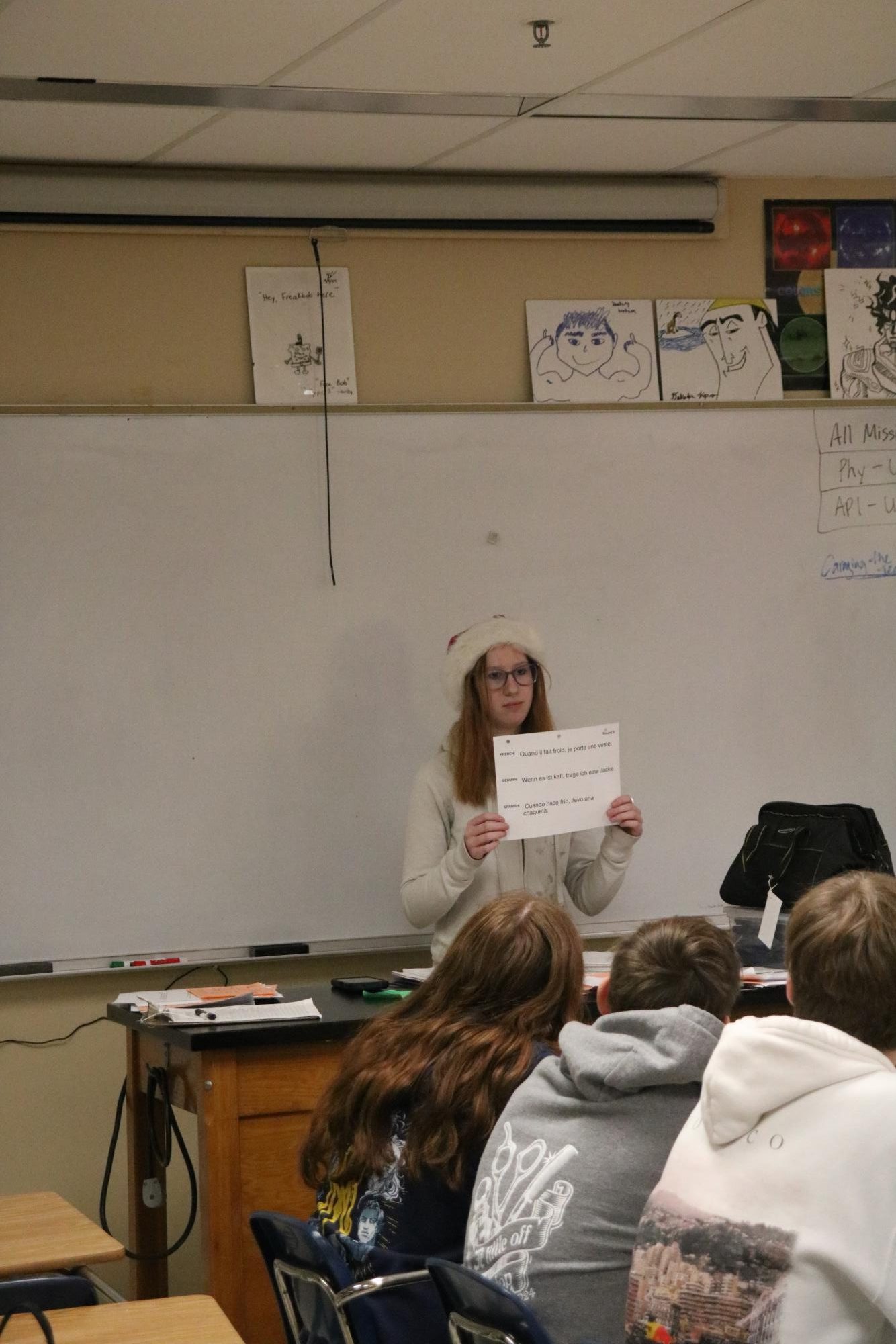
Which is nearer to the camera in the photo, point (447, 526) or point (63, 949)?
point (63, 949)

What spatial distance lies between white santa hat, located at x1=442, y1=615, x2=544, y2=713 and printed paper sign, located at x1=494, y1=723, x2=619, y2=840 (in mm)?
357

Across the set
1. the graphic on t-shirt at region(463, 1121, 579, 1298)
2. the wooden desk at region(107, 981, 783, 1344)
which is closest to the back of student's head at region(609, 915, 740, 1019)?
the graphic on t-shirt at region(463, 1121, 579, 1298)

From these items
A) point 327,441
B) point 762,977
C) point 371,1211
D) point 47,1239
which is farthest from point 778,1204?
point 327,441

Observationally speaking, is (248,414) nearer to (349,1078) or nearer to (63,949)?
(63,949)

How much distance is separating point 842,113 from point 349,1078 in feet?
9.79

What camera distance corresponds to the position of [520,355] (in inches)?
177

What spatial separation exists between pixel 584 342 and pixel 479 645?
3.75 ft

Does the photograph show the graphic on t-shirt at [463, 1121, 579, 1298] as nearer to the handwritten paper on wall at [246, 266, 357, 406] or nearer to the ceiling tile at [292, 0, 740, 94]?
the ceiling tile at [292, 0, 740, 94]

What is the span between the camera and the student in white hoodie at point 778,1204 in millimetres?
1482

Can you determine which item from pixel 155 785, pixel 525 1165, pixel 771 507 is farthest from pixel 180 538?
pixel 525 1165

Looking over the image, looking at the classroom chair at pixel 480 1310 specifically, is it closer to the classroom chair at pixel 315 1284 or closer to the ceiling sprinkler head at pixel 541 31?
the classroom chair at pixel 315 1284

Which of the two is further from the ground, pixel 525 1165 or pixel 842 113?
pixel 842 113

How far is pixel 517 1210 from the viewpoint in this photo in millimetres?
1939

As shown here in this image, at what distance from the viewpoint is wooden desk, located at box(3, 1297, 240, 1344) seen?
1.84 meters
